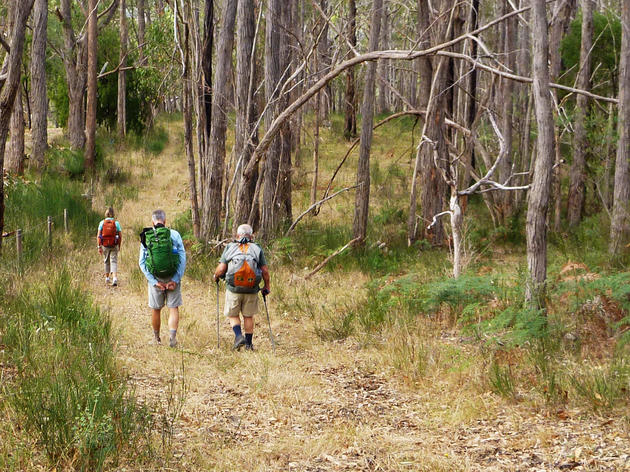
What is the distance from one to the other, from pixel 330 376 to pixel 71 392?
281 cm

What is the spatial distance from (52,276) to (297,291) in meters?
3.35

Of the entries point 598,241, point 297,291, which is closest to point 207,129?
point 297,291

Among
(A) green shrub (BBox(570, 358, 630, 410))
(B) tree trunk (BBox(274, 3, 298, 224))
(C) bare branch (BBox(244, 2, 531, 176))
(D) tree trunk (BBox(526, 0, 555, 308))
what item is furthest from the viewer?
(B) tree trunk (BBox(274, 3, 298, 224))

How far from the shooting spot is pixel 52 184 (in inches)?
639

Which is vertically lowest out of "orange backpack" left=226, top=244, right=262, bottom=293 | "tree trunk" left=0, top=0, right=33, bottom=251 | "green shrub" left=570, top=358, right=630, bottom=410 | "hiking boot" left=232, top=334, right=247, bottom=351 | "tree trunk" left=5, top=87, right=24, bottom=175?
"hiking boot" left=232, top=334, right=247, bottom=351

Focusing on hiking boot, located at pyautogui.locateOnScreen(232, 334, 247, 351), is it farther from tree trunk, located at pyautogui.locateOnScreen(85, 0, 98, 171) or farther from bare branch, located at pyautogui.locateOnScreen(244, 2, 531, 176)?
tree trunk, located at pyautogui.locateOnScreen(85, 0, 98, 171)

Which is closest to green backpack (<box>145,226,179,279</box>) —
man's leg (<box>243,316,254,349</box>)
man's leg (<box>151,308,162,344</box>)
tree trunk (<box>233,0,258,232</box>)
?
man's leg (<box>151,308,162,344</box>)

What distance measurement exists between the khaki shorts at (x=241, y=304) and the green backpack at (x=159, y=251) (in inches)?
28.1

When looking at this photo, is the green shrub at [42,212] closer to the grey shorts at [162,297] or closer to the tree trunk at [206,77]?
the tree trunk at [206,77]

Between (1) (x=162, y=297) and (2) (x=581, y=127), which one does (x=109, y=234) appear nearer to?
(1) (x=162, y=297)

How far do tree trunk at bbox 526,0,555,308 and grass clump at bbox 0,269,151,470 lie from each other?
13.5 feet

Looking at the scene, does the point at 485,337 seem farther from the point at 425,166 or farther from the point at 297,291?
the point at 425,166

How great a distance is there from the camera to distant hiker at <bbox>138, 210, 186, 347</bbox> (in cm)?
729

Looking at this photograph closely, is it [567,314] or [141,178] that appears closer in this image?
[567,314]
